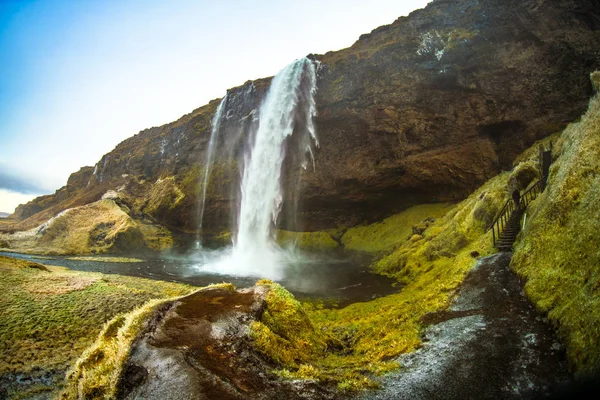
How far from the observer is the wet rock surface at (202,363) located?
19.8 feet

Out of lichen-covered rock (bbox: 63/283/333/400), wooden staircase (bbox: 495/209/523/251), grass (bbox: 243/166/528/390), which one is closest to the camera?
lichen-covered rock (bbox: 63/283/333/400)

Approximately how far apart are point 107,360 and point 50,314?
9083 millimetres

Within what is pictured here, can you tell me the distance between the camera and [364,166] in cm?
5003

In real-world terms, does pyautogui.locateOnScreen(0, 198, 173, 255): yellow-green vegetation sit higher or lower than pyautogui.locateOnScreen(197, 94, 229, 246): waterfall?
lower

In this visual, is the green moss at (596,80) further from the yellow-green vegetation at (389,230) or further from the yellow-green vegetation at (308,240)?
the yellow-green vegetation at (308,240)

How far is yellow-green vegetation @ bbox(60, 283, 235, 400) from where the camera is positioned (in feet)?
21.6

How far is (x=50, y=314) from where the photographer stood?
1338 cm

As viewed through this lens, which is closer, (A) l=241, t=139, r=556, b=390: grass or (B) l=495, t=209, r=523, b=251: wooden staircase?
(A) l=241, t=139, r=556, b=390: grass

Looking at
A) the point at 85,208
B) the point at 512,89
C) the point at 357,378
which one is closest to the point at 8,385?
the point at 357,378

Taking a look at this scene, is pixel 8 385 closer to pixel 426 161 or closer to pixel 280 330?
pixel 280 330

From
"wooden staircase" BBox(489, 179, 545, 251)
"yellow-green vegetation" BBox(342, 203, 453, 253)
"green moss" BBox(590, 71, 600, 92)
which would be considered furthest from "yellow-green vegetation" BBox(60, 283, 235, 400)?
"yellow-green vegetation" BBox(342, 203, 453, 253)

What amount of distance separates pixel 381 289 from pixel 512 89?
34.3 metres

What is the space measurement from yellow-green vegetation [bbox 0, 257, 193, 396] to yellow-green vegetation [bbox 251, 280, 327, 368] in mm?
6972

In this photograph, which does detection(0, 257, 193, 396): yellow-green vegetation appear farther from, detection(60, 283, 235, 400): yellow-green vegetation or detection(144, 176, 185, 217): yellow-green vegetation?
detection(144, 176, 185, 217): yellow-green vegetation
